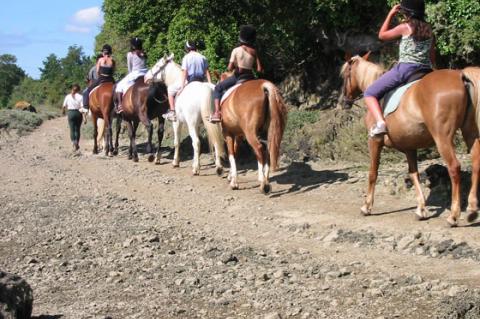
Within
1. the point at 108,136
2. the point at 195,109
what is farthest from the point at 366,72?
the point at 108,136

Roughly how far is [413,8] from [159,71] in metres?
8.24

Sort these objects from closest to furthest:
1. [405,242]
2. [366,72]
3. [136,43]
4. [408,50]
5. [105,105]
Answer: [405,242] → [408,50] → [366,72] → [136,43] → [105,105]

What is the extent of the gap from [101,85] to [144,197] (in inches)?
299

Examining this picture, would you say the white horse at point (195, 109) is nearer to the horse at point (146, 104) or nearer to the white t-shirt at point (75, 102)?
the horse at point (146, 104)

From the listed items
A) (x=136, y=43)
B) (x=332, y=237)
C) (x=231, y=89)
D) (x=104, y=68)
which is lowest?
(x=332, y=237)

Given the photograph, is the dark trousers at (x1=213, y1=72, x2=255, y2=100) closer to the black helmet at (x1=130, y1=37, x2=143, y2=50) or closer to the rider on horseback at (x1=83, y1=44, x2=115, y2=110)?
the black helmet at (x1=130, y1=37, x2=143, y2=50)

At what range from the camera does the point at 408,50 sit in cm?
873

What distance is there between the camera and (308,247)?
8.15 m

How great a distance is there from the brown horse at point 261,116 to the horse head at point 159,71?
383 centimetres

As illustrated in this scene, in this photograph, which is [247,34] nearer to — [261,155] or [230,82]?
[230,82]

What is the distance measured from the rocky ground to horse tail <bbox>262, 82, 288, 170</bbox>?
94 cm

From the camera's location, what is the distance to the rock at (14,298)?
515 cm

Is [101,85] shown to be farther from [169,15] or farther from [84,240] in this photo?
[84,240]

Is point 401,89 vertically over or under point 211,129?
over
